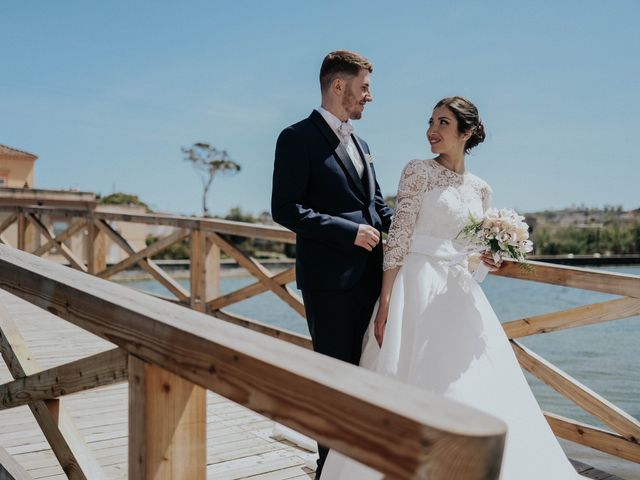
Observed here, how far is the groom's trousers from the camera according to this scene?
253 centimetres

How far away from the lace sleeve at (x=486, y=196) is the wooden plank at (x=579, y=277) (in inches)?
12.5

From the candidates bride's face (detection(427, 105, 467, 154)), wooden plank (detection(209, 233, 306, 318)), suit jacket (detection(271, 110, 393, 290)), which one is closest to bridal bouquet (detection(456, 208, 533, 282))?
bride's face (detection(427, 105, 467, 154))

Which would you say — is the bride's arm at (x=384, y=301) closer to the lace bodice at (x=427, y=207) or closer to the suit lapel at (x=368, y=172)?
the lace bodice at (x=427, y=207)

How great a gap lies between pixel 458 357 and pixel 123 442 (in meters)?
1.68

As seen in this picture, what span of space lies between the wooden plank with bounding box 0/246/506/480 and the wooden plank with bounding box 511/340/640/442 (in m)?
2.43

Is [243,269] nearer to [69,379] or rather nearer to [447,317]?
[447,317]

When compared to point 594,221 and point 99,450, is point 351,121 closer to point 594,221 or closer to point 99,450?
point 99,450

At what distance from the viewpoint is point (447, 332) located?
8.09 ft

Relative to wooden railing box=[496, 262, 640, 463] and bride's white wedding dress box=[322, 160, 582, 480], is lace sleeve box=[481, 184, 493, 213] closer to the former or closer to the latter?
bride's white wedding dress box=[322, 160, 582, 480]

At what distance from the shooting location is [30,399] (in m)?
2.09

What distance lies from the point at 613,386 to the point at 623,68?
288 ft

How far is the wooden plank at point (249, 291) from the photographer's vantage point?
4.91m

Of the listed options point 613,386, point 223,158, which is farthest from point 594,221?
point 613,386

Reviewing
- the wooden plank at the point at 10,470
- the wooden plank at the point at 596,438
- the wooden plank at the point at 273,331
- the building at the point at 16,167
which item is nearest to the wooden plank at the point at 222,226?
the wooden plank at the point at 273,331
